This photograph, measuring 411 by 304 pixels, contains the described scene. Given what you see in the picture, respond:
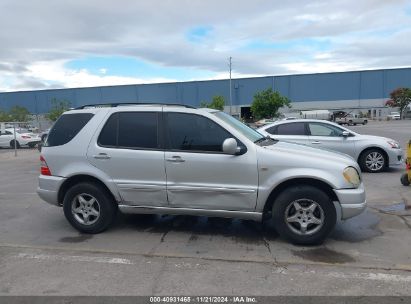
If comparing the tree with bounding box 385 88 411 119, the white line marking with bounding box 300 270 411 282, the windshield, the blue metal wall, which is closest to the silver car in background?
the windshield

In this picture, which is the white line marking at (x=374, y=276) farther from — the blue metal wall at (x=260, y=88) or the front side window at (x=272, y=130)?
the blue metal wall at (x=260, y=88)

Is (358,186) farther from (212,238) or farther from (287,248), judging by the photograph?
(212,238)

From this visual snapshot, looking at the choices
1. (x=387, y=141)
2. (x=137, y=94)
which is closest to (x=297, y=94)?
(x=137, y=94)

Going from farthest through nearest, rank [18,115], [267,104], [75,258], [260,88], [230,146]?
1. [260,88]
2. [18,115]
3. [267,104]
4. [230,146]
5. [75,258]

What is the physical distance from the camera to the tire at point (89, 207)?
601 cm

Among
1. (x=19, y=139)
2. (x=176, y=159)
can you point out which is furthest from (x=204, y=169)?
(x=19, y=139)

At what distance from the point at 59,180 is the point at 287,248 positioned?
3259 mm

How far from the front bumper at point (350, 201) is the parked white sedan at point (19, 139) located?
25864mm

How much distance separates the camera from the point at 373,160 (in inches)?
453

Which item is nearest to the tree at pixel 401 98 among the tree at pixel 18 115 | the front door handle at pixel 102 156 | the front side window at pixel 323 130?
the tree at pixel 18 115

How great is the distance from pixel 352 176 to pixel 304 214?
0.77m

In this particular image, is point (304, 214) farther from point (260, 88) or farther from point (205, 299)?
point (260, 88)

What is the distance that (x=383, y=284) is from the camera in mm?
4258

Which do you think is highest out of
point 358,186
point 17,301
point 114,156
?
point 114,156
